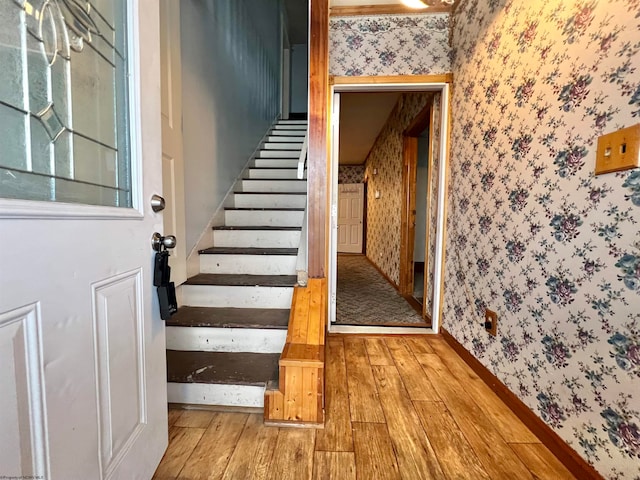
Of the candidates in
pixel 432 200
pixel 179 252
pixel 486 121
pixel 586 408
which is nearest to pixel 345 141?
pixel 432 200

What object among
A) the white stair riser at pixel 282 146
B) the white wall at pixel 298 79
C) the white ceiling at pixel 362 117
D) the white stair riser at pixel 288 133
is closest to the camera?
the white ceiling at pixel 362 117

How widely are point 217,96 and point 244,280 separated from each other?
155cm

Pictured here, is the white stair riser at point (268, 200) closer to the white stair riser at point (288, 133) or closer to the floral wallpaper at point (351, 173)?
the white stair riser at point (288, 133)

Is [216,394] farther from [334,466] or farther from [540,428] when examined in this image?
[540,428]

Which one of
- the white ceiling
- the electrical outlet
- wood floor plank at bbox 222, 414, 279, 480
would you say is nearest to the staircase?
wood floor plank at bbox 222, 414, 279, 480

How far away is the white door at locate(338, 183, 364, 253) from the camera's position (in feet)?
22.8

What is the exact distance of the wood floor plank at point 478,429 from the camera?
40.2 inches

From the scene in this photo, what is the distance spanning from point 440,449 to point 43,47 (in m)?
1.70

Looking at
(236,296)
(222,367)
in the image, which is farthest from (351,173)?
(222,367)

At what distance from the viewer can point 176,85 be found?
171cm

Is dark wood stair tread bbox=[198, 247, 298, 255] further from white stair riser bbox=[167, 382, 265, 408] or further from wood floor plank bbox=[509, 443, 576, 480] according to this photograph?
wood floor plank bbox=[509, 443, 576, 480]

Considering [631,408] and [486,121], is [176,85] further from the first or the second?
[631,408]

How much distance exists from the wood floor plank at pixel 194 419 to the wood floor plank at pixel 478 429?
43.6 inches

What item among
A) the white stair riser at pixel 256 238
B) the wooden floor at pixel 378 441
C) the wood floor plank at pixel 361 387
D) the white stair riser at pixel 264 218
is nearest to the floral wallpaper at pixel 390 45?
the white stair riser at pixel 264 218
